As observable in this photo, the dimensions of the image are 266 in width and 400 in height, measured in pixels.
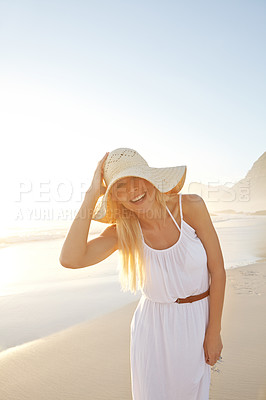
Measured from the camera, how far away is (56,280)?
7.62m

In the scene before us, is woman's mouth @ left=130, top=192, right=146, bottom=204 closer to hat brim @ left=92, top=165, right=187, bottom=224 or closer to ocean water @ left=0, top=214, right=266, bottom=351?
hat brim @ left=92, top=165, right=187, bottom=224

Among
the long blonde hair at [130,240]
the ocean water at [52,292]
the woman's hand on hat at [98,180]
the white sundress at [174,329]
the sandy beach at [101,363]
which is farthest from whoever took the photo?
the ocean water at [52,292]

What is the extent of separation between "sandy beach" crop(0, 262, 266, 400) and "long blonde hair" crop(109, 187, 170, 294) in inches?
71.7

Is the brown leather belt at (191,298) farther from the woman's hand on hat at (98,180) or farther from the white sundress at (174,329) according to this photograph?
the woman's hand on hat at (98,180)

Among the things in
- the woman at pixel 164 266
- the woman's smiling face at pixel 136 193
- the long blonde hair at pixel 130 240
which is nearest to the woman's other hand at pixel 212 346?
the woman at pixel 164 266

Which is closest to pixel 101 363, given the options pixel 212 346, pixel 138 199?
pixel 212 346

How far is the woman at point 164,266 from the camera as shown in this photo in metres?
1.97

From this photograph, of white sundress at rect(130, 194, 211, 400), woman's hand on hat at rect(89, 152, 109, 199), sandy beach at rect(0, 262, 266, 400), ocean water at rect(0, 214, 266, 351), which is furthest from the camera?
ocean water at rect(0, 214, 266, 351)

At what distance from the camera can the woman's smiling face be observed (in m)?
2.09

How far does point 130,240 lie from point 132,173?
44 centimetres

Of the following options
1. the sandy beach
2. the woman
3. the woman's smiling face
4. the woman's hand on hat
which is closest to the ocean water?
the sandy beach

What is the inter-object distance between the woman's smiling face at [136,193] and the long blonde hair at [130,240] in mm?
52

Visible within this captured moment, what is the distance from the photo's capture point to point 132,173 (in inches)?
78.6

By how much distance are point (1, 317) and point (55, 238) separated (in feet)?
36.9
